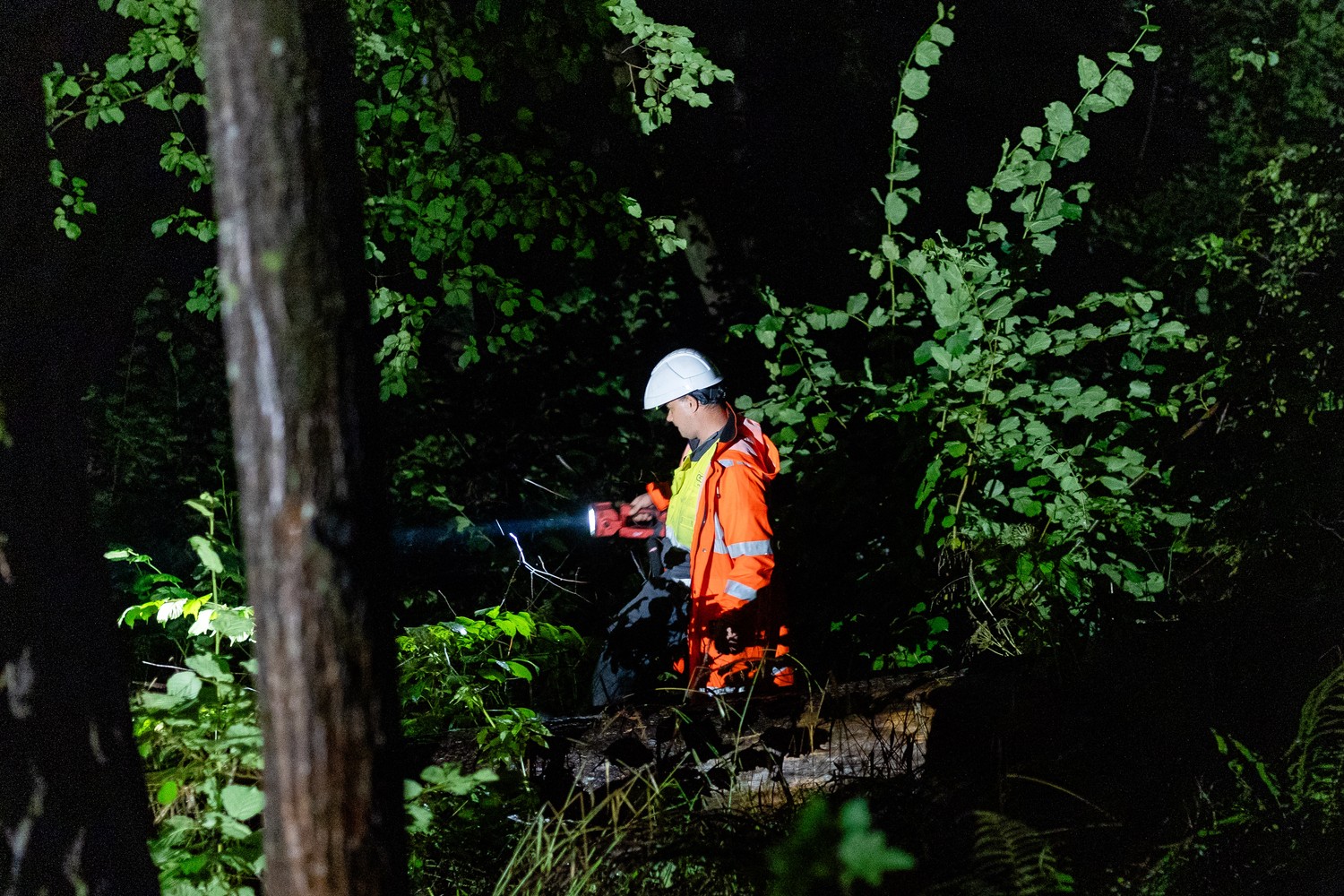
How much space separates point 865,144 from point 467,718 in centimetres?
681

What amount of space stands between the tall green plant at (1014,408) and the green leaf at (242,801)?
3162 millimetres

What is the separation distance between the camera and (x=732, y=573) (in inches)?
148

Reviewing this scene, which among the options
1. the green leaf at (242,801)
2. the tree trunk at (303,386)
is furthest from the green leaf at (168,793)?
the tree trunk at (303,386)

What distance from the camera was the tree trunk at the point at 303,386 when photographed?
5.57 ft

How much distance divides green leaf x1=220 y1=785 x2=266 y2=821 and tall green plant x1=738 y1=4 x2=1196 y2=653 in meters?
3.16

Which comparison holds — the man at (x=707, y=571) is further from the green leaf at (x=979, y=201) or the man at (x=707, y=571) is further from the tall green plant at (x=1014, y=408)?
the green leaf at (x=979, y=201)

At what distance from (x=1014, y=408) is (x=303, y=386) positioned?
12.5 feet

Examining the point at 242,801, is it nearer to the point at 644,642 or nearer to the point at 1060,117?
the point at 644,642

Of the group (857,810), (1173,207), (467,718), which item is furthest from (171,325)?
(1173,207)

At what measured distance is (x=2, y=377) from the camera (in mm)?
2115

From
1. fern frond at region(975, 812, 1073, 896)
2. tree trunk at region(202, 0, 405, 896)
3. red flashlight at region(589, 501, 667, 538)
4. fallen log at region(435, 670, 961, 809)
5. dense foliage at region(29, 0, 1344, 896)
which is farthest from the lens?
red flashlight at region(589, 501, 667, 538)

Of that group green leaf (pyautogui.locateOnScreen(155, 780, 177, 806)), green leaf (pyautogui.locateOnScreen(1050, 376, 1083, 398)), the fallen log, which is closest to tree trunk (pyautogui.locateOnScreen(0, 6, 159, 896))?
green leaf (pyautogui.locateOnScreen(155, 780, 177, 806))

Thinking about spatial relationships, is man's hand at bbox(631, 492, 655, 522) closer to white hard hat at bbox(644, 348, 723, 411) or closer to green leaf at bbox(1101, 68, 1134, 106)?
white hard hat at bbox(644, 348, 723, 411)

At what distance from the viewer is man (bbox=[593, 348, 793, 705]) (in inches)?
147
